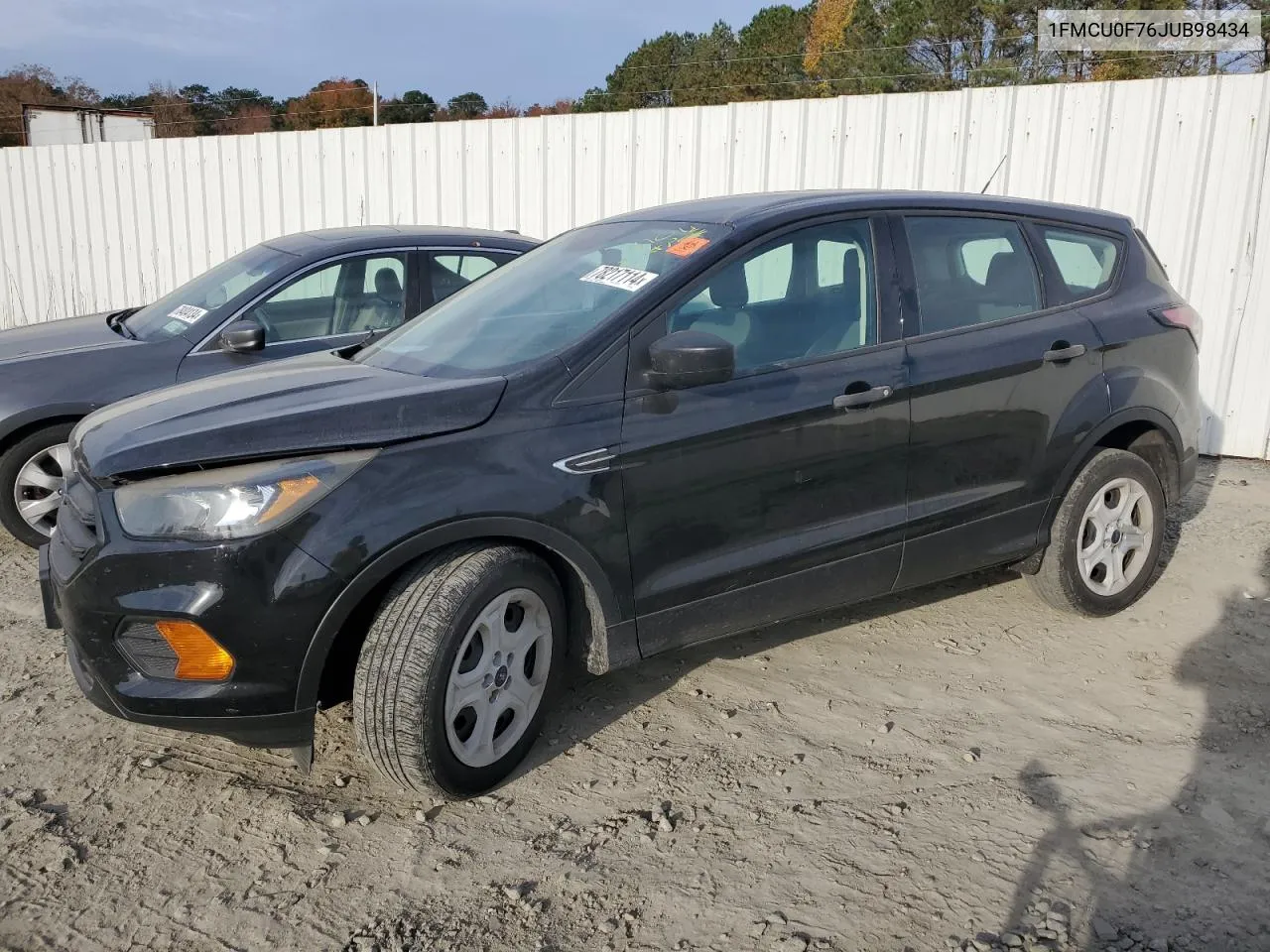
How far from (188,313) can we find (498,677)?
3.71 meters

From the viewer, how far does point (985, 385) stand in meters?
3.96

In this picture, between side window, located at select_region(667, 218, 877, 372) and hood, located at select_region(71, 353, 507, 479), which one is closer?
hood, located at select_region(71, 353, 507, 479)

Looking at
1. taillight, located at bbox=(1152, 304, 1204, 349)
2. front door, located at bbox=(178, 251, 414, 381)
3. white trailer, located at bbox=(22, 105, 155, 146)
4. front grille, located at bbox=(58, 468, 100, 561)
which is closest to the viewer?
front grille, located at bbox=(58, 468, 100, 561)

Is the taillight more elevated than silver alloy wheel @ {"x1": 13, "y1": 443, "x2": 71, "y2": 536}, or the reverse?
the taillight

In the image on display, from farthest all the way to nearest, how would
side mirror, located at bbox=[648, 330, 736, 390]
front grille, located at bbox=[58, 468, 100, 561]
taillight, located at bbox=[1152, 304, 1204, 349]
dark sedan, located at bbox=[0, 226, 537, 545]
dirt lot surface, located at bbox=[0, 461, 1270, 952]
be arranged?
dark sedan, located at bbox=[0, 226, 537, 545]
taillight, located at bbox=[1152, 304, 1204, 349]
side mirror, located at bbox=[648, 330, 736, 390]
front grille, located at bbox=[58, 468, 100, 561]
dirt lot surface, located at bbox=[0, 461, 1270, 952]

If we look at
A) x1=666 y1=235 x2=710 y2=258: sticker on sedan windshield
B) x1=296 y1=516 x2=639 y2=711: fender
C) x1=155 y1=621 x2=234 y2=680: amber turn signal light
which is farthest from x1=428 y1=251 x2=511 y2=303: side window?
x1=155 y1=621 x2=234 y2=680: amber turn signal light

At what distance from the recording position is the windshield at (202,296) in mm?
5742

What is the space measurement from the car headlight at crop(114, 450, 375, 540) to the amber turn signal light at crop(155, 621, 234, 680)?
251mm

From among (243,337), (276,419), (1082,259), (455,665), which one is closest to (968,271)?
(1082,259)

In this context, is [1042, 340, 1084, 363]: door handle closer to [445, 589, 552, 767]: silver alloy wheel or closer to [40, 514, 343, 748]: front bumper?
[445, 589, 552, 767]: silver alloy wheel

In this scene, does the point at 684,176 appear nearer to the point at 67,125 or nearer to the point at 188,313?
the point at 188,313

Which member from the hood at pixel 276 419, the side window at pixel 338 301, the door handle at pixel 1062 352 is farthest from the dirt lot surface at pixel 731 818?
the side window at pixel 338 301

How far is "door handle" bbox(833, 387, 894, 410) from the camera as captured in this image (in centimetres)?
361

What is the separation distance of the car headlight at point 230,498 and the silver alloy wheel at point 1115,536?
10.2 ft
